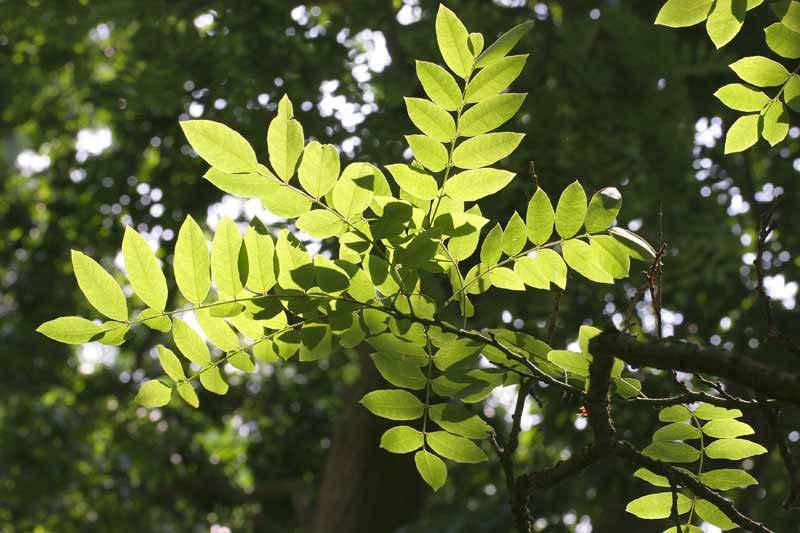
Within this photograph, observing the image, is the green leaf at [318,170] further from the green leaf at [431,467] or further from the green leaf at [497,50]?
the green leaf at [431,467]

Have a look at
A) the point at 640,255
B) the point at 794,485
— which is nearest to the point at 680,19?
the point at 640,255

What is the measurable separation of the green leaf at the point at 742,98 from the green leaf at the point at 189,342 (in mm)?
845

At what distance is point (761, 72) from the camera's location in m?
1.25

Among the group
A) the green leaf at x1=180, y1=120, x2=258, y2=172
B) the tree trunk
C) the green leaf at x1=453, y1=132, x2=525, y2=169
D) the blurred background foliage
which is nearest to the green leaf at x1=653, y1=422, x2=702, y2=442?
the green leaf at x1=453, y1=132, x2=525, y2=169

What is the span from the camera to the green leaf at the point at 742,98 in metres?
1.24

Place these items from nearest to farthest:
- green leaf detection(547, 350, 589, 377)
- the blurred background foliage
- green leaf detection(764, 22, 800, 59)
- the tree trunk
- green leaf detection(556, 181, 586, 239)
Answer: green leaf detection(547, 350, 589, 377), green leaf detection(556, 181, 586, 239), green leaf detection(764, 22, 800, 59), the blurred background foliage, the tree trunk

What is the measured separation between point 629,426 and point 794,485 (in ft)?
11.8

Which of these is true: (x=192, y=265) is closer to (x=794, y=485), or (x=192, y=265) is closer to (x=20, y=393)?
(x=794, y=485)

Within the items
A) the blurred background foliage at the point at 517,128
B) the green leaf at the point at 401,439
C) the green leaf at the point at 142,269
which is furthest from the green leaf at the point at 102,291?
the blurred background foliage at the point at 517,128

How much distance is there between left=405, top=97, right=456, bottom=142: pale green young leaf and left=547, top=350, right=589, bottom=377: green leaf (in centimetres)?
33

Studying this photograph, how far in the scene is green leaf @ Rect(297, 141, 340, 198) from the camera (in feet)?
3.46

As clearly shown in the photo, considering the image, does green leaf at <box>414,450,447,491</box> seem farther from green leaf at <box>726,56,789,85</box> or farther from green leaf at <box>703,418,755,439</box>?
green leaf at <box>726,56,789,85</box>

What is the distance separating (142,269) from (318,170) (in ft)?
0.87

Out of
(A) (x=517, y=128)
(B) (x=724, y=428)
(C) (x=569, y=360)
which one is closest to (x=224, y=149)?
(C) (x=569, y=360)
